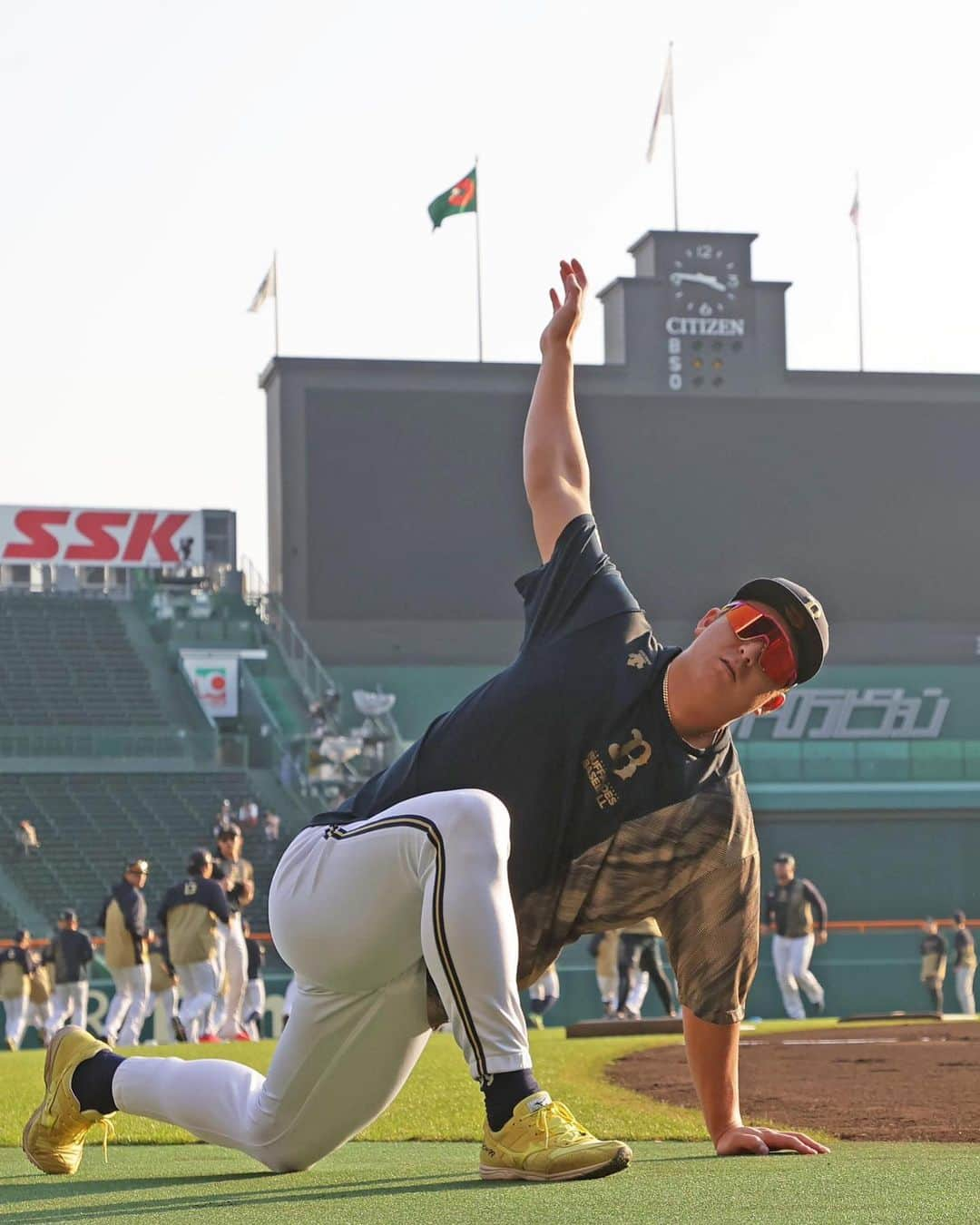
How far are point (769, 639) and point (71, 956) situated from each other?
15.5 meters

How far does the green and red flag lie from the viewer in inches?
1341

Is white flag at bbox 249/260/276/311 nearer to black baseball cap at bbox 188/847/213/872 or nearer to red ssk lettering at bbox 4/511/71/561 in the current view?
red ssk lettering at bbox 4/511/71/561

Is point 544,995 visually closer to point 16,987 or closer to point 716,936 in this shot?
point 16,987

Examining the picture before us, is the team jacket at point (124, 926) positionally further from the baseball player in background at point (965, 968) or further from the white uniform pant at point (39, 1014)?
the baseball player in background at point (965, 968)

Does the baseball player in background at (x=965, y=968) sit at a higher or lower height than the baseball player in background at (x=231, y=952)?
lower

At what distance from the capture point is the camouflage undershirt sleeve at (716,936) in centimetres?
422

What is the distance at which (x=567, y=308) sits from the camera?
465 centimetres

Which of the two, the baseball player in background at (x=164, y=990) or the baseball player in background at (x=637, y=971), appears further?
the baseball player in background at (x=637, y=971)

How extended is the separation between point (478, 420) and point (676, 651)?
28082mm

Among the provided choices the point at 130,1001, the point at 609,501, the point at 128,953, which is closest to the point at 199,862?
the point at 128,953

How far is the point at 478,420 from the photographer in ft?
105

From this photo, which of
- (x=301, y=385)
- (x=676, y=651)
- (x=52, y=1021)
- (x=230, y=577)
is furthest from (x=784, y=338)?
(x=676, y=651)

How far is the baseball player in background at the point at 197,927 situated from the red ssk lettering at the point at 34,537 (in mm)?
23546

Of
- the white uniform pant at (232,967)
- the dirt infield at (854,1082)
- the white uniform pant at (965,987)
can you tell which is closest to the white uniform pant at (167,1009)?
the white uniform pant at (232,967)
